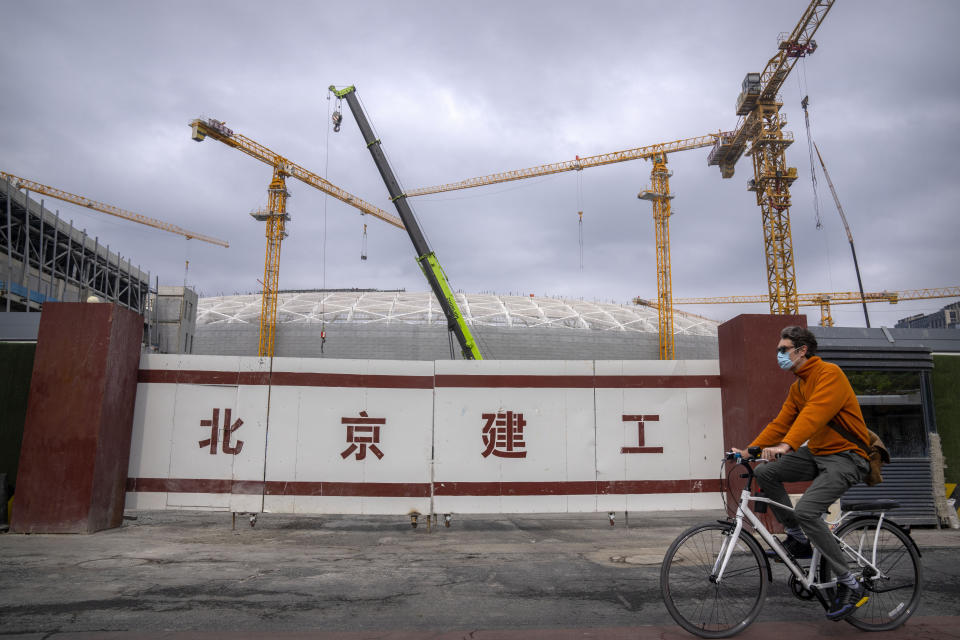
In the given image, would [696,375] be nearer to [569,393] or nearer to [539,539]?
[569,393]

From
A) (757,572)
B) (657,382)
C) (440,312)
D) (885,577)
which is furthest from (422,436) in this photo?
(440,312)

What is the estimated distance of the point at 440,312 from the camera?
4006 centimetres

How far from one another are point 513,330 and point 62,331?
31293 millimetres

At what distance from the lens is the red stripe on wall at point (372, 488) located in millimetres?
8016

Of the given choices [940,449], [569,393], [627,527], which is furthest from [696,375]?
[940,449]

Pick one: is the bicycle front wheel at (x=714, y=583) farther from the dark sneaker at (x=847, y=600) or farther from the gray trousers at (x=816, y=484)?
the dark sneaker at (x=847, y=600)

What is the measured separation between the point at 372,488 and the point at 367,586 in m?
3.04

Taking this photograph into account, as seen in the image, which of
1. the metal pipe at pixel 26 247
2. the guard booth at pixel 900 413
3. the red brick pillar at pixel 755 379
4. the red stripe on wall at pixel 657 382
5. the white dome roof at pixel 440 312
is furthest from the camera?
the white dome roof at pixel 440 312

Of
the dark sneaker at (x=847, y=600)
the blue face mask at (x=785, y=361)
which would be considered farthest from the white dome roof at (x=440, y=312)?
the dark sneaker at (x=847, y=600)

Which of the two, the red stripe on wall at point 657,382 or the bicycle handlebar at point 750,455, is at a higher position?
the red stripe on wall at point 657,382

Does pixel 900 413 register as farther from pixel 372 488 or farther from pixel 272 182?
pixel 272 182

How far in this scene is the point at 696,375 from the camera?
8531mm

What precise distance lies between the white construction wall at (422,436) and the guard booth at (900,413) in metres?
2.24

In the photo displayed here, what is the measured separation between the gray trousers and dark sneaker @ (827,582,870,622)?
5.2 inches
